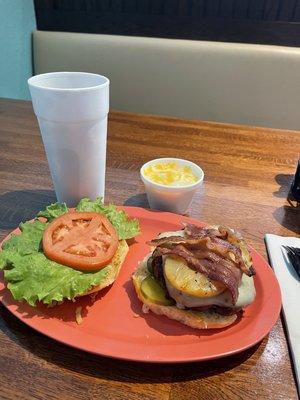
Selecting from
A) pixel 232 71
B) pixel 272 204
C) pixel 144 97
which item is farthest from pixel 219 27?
pixel 272 204

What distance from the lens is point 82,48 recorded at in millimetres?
2820

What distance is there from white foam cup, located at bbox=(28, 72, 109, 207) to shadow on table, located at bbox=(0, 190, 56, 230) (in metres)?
0.10

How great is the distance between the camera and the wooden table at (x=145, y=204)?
0.67 meters

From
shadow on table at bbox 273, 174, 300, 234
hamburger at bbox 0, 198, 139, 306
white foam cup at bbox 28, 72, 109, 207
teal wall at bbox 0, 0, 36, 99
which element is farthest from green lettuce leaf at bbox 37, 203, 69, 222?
teal wall at bbox 0, 0, 36, 99

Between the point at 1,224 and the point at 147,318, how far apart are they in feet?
1.99

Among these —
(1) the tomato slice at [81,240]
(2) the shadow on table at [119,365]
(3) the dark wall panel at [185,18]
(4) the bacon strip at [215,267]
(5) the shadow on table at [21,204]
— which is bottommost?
(5) the shadow on table at [21,204]

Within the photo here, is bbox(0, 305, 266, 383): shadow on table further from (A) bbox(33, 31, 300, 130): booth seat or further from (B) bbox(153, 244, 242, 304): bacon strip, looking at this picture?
(A) bbox(33, 31, 300, 130): booth seat

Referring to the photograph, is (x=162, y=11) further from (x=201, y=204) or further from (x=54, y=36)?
(x=201, y=204)

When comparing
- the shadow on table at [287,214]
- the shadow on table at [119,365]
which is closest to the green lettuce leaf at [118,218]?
the shadow on table at [119,365]

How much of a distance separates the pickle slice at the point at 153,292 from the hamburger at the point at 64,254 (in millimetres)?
86

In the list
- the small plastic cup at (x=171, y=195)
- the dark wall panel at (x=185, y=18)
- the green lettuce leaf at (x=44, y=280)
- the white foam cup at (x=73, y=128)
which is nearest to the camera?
the green lettuce leaf at (x=44, y=280)

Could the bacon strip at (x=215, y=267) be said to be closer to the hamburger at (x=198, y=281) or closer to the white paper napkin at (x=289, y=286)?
the hamburger at (x=198, y=281)

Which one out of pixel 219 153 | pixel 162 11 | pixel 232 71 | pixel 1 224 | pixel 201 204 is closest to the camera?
pixel 1 224

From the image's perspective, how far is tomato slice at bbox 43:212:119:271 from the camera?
852 mm
